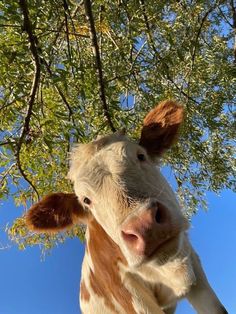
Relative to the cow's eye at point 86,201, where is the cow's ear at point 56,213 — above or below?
above

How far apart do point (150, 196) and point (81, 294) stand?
64.9 inches

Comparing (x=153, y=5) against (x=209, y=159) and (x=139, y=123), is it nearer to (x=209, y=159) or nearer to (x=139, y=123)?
(x=139, y=123)

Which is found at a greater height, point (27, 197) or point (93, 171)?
point (27, 197)

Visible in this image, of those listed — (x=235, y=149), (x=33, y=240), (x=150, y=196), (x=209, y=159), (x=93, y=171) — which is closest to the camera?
(x=150, y=196)

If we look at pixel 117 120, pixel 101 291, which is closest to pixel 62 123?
pixel 117 120

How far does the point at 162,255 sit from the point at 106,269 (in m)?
0.94

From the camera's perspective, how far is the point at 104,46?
829 cm

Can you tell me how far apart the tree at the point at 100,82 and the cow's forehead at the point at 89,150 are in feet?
3.62

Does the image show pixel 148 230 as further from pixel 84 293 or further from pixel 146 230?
pixel 84 293

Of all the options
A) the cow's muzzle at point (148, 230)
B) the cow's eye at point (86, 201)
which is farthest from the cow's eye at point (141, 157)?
the cow's muzzle at point (148, 230)

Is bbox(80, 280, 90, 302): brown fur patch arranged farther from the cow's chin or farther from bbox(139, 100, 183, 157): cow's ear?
bbox(139, 100, 183, 157): cow's ear

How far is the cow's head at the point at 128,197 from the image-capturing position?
302cm

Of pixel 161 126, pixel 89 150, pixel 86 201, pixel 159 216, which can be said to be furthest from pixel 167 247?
pixel 161 126

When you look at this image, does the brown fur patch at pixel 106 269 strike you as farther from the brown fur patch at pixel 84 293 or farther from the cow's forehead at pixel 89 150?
the cow's forehead at pixel 89 150
